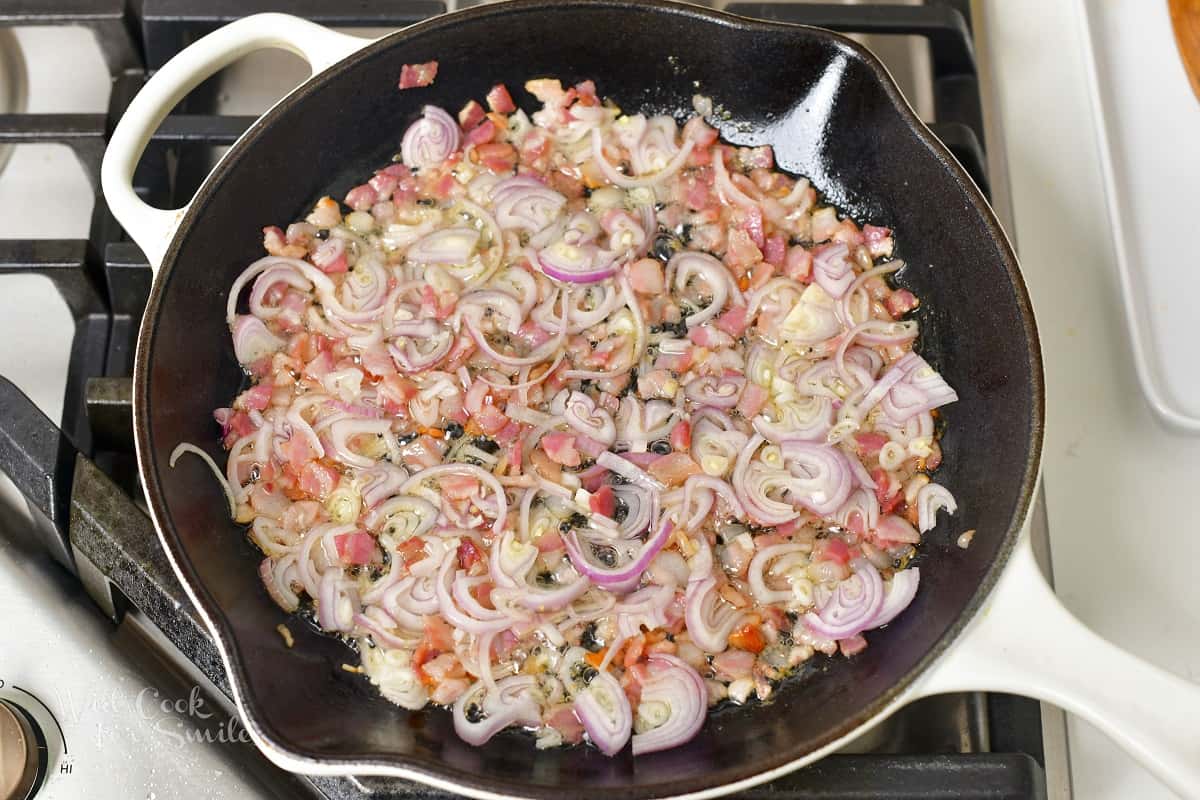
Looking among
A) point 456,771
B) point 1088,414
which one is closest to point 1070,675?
point 1088,414

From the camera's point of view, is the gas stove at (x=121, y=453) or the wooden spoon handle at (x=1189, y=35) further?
the wooden spoon handle at (x=1189, y=35)

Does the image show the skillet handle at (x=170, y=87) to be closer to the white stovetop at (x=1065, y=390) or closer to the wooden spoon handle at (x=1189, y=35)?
the white stovetop at (x=1065, y=390)

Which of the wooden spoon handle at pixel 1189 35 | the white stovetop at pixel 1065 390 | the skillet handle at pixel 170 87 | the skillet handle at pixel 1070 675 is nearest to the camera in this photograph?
the skillet handle at pixel 1070 675

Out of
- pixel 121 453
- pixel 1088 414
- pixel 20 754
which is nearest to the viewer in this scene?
pixel 20 754

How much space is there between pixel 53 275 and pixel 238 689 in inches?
24.2

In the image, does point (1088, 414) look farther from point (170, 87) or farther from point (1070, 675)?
point (170, 87)

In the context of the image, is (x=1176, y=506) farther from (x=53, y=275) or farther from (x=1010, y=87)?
(x=53, y=275)

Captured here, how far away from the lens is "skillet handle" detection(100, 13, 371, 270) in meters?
1.23

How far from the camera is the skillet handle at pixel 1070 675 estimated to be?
979mm

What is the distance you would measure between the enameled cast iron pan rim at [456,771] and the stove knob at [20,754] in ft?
0.64

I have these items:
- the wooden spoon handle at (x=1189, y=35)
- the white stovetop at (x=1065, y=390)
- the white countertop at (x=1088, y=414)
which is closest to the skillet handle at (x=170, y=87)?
the white stovetop at (x=1065, y=390)

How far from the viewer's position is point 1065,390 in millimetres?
1394

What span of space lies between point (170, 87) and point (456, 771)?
35.5 inches

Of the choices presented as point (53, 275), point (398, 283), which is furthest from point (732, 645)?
point (53, 275)
